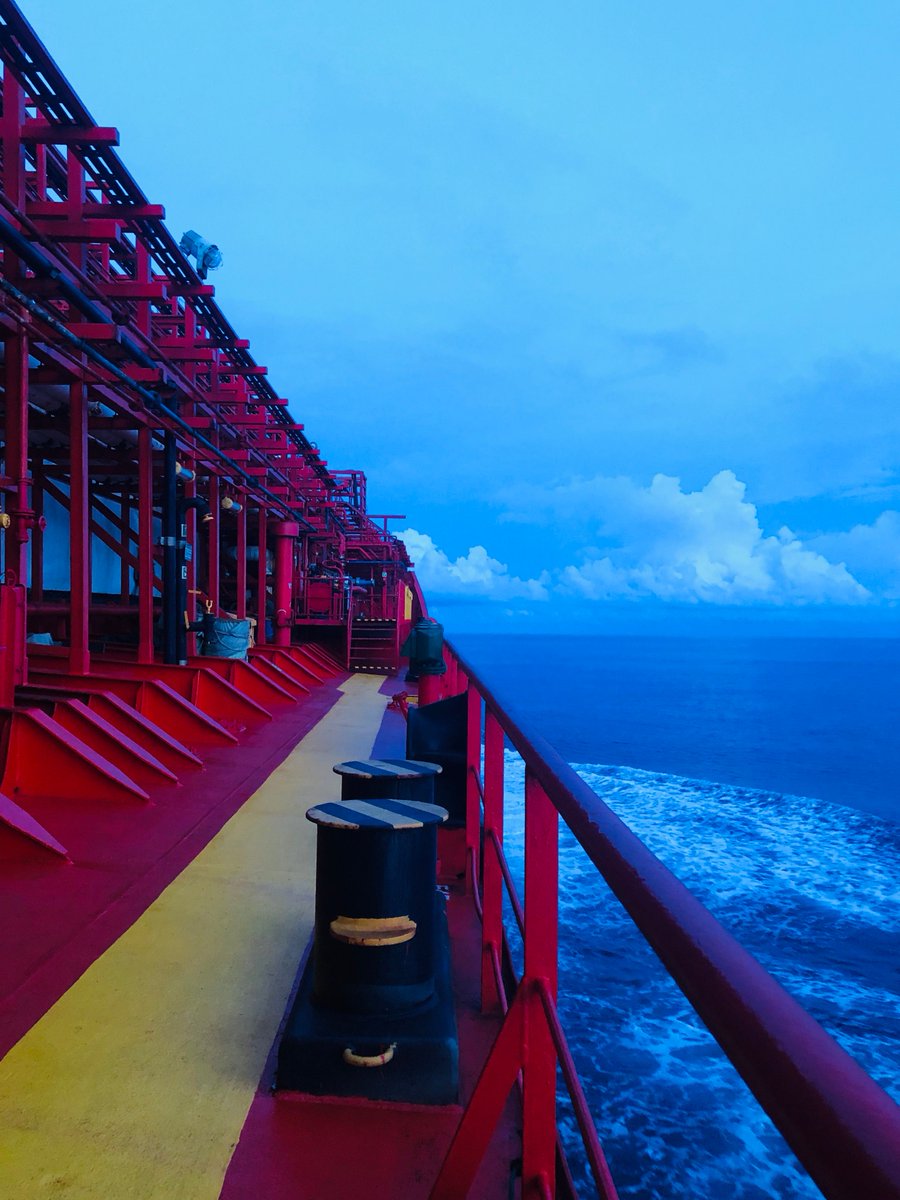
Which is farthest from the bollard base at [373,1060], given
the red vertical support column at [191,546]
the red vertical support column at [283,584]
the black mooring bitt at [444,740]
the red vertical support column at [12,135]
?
the red vertical support column at [283,584]

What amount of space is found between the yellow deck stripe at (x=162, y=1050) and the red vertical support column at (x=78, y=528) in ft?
10.0

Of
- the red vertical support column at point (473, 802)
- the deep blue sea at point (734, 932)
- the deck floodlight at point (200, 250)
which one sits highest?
the deck floodlight at point (200, 250)

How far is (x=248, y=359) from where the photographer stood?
11.6m

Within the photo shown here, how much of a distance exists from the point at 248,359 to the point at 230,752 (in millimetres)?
7590

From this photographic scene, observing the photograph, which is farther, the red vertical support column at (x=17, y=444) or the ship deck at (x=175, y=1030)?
the red vertical support column at (x=17, y=444)

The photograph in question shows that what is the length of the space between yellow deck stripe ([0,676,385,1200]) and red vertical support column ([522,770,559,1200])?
86 cm

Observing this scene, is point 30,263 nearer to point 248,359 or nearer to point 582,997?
point 248,359

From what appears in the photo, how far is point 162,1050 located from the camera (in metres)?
2.33

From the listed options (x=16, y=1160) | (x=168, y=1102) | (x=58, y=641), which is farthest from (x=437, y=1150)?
(x=58, y=641)

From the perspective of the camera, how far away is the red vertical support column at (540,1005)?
1.50 m

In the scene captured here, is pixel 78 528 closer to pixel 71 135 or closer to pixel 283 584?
pixel 71 135

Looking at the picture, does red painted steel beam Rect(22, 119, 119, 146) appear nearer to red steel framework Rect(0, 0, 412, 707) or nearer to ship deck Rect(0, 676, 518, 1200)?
red steel framework Rect(0, 0, 412, 707)

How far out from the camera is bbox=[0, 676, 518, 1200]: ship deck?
1864mm

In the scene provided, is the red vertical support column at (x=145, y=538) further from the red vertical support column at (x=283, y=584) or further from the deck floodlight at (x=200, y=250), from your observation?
the red vertical support column at (x=283, y=584)
